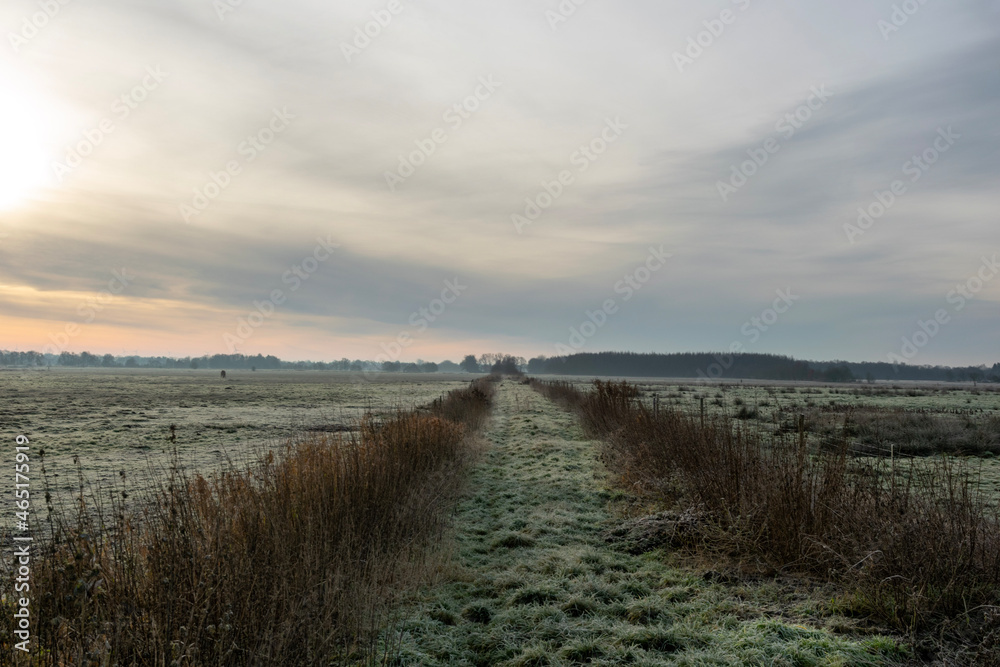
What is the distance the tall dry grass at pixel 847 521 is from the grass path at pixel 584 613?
26.5 inches

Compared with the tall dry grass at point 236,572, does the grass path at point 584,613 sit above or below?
below

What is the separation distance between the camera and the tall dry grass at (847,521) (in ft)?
16.7

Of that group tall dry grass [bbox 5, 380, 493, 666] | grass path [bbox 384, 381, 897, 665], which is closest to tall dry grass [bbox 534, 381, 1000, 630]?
grass path [bbox 384, 381, 897, 665]

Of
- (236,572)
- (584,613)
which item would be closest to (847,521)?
(584,613)

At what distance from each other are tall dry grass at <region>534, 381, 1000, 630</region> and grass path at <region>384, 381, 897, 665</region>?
67 cm

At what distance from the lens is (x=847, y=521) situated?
6.14m

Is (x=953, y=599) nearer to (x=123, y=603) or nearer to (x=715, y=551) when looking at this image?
(x=715, y=551)

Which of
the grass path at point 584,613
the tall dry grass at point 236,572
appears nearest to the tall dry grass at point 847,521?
the grass path at point 584,613

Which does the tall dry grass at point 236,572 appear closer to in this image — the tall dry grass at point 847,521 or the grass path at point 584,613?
the grass path at point 584,613

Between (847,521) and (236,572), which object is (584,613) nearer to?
(847,521)

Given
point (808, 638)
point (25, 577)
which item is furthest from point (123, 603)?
point (808, 638)

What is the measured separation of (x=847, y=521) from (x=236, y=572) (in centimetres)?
601

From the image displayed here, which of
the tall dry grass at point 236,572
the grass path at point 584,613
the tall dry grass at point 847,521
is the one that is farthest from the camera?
the tall dry grass at point 847,521

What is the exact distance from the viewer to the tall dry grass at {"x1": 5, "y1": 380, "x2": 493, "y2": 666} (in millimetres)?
3352
